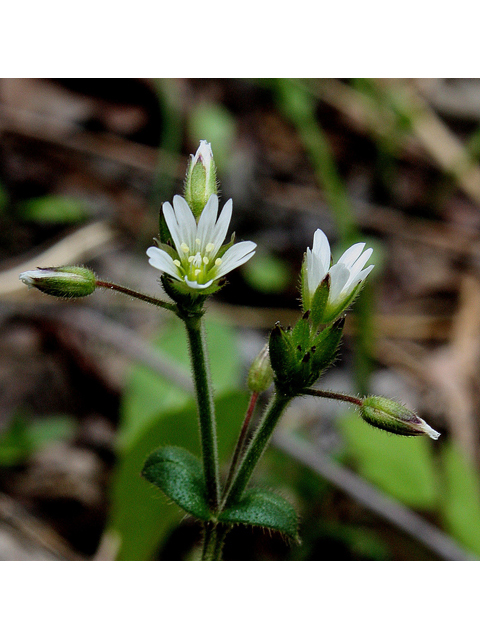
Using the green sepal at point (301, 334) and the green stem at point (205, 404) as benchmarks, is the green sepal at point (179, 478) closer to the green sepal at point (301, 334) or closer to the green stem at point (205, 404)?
the green stem at point (205, 404)

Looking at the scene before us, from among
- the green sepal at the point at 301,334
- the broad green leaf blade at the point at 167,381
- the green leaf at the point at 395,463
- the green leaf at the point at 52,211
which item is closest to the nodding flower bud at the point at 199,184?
the green sepal at the point at 301,334

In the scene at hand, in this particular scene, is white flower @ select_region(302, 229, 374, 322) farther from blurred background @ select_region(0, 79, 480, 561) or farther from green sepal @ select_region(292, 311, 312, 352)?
blurred background @ select_region(0, 79, 480, 561)

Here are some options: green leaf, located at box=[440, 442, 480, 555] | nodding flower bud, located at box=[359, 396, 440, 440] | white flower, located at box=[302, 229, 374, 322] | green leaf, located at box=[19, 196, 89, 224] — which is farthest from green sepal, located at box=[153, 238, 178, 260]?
green leaf, located at box=[19, 196, 89, 224]

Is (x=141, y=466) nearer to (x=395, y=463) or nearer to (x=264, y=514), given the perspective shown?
(x=264, y=514)

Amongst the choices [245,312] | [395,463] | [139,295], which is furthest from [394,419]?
[245,312]
